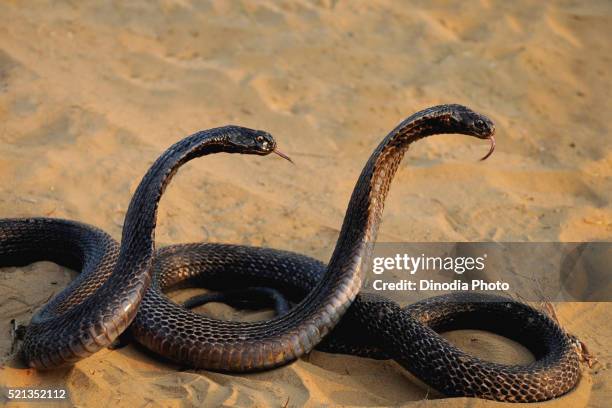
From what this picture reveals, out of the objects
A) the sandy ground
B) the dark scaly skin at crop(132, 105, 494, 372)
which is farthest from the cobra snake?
the sandy ground

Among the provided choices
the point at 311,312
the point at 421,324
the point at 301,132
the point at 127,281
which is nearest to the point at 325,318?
the point at 311,312

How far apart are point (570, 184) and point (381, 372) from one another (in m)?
3.53

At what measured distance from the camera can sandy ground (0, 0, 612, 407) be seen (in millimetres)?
4875

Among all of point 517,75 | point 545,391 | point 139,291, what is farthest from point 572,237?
point 139,291

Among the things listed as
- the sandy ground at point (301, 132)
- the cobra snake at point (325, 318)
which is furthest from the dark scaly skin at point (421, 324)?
the sandy ground at point (301, 132)

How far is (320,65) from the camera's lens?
922cm

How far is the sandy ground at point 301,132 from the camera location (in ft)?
16.0

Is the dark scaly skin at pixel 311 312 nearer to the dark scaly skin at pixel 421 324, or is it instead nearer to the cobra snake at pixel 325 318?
the cobra snake at pixel 325 318

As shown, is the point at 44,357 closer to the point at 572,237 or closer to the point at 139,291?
the point at 139,291

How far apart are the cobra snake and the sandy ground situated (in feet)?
0.41

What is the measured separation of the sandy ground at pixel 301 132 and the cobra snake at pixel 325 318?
124 millimetres

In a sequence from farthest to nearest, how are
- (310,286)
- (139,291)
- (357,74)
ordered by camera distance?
(357,74)
(310,286)
(139,291)

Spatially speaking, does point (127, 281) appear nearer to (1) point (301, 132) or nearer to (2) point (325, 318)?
(2) point (325, 318)

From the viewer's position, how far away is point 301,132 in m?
8.20
